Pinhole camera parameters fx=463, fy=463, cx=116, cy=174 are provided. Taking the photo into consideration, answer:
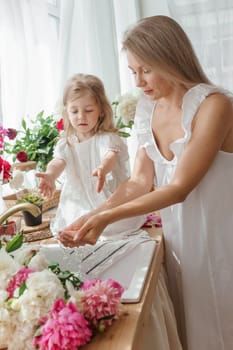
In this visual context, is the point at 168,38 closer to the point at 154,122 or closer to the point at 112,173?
the point at 154,122

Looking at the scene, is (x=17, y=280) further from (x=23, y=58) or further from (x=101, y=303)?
(x=23, y=58)

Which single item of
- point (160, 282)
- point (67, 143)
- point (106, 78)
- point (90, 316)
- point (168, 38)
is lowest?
point (160, 282)

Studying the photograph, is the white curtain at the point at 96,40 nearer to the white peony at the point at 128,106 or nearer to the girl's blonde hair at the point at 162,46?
the white peony at the point at 128,106

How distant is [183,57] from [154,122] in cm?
22

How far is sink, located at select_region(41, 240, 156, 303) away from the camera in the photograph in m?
1.04

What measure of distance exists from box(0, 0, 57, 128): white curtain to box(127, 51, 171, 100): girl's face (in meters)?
0.79

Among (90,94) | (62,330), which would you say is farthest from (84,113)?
(62,330)

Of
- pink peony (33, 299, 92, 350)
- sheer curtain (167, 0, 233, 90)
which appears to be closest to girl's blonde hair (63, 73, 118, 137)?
sheer curtain (167, 0, 233, 90)

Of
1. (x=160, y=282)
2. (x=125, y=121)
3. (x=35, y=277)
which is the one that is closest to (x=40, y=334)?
(x=35, y=277)

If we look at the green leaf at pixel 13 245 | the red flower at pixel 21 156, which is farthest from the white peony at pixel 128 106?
the green leaf at pixel 13 245

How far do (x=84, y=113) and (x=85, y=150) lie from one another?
0.41 ft

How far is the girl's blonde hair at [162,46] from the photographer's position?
1.10 metres

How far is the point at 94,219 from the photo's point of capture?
38.9 inches

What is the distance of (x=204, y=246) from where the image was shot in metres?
1.19
